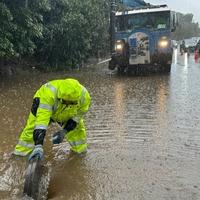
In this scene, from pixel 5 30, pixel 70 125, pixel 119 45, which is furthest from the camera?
pixel 119 45

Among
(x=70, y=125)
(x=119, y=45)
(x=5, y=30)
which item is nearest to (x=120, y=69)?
(x=119, y=45)

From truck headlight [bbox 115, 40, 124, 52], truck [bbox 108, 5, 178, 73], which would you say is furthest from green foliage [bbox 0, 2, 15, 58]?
truck [bbox 108, 5, 178, 73]

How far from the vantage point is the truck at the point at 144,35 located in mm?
18094

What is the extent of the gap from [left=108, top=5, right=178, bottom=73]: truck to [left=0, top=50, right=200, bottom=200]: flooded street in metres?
5.92

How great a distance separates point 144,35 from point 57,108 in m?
12.7

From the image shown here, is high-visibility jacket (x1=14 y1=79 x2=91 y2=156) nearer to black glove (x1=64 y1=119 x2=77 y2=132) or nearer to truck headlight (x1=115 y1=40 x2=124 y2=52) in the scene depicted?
black glove (x1=64 y1=119 x2=77 y2=132)

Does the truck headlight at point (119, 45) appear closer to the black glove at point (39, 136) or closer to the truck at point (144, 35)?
the truck at point (144, 35)

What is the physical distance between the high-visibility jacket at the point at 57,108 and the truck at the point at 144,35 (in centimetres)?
1191

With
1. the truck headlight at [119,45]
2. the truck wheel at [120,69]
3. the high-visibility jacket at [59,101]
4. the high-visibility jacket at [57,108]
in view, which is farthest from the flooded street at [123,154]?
the truck wheel at [120,69]

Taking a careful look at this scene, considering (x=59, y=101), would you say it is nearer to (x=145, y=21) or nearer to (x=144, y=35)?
(x=144, y=35)

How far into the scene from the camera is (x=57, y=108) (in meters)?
5.89

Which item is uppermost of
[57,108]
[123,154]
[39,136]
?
[57,108]

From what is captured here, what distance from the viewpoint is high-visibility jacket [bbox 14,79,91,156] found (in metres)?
5.52

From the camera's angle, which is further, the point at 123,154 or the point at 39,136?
the point at 123,154
